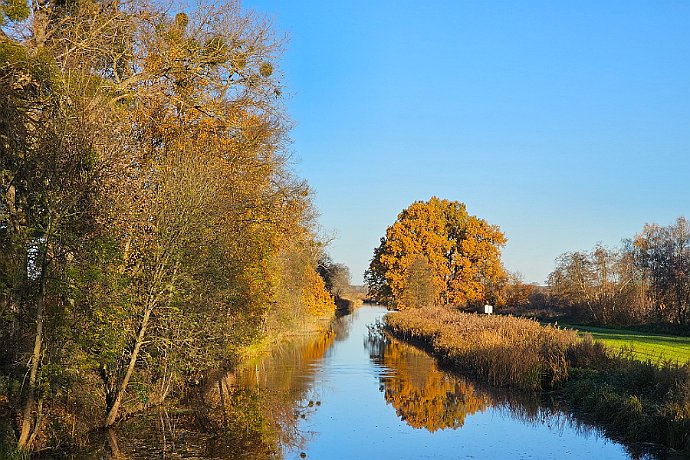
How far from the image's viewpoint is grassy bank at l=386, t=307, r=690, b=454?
13.9 meters

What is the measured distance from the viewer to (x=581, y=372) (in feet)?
66.6

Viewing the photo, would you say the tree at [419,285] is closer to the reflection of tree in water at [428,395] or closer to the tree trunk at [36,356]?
the reflection of tree in water at [428,395]

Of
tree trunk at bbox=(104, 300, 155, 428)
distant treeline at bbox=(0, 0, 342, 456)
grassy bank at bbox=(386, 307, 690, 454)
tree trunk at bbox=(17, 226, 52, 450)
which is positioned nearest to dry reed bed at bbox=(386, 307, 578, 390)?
grassy bank at bbox=(386, 307, 690, 454)

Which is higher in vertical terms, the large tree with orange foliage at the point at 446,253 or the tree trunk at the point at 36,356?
the large tree with orange foliage at the point at 446,253

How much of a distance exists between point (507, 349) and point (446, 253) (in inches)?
1491

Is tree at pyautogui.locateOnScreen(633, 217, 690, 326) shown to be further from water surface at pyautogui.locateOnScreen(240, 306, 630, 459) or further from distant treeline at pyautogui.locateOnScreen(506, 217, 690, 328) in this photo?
water surface at pyautogui.locateOnScreen(240, 306, 630, 459)

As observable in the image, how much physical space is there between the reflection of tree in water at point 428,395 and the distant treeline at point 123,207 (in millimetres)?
5260

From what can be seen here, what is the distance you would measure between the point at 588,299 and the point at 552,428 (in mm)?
38337

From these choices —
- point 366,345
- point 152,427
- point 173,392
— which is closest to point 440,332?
point 366,345

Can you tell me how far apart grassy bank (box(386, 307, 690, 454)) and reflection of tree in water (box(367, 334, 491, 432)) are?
119 centimetres

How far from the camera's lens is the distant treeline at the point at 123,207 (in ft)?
35.7

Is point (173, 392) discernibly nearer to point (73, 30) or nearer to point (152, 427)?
point (152, 427)

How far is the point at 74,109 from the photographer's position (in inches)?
444

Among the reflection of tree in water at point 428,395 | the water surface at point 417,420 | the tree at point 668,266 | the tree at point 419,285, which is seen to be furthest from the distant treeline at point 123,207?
the tree at point 668,266
